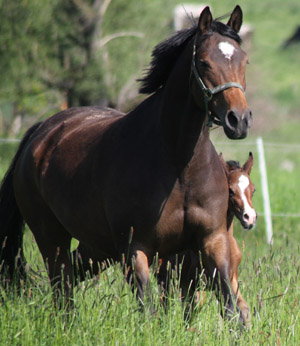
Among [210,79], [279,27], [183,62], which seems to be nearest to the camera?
[210,79]

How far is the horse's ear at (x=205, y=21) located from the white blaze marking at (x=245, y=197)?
1189mm

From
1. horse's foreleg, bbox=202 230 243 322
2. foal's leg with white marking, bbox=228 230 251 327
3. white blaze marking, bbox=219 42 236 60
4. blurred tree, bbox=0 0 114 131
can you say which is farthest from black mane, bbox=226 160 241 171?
blurred tree, bbox=0 0 114 131

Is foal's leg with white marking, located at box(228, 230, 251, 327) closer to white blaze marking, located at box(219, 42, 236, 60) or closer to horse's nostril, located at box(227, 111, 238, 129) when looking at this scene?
horse's nostril, located at box(227, 111, 238, 129)

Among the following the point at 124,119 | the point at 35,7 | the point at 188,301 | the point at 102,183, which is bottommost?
the point at 188,301

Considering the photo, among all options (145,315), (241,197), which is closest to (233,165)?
(241,197)

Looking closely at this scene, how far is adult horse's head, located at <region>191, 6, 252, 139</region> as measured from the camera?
4.46 m

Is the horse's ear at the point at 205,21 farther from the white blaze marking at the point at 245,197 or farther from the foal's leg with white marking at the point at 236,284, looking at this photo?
the foal's leg with white marking at the point at 236,284

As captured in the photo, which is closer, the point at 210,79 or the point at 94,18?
the point at 210,79

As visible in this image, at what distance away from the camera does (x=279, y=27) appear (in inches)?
1810

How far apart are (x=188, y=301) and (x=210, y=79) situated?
160 centimetres

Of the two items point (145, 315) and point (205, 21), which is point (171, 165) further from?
point (145, 315)

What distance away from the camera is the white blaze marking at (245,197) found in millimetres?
5359

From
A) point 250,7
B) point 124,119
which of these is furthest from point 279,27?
point 124,119

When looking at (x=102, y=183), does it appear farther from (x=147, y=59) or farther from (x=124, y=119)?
(x=147, y=59)
